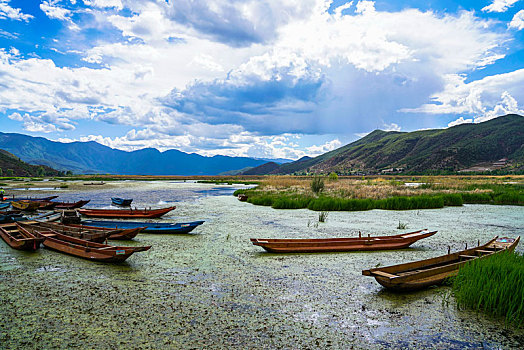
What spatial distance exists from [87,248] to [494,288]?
10541mm

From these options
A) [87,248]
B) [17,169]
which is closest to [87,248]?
[87,248]

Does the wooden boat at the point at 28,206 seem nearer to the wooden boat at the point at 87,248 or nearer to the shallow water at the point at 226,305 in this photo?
the shallow water at the point at 226,305

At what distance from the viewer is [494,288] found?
21.5 ft

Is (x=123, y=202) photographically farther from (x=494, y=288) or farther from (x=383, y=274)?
(x=494, y=288)

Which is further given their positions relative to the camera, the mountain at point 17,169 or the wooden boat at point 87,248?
the mountain at point 17,169

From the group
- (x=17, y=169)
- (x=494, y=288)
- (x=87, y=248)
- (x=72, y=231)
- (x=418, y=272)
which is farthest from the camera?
(x=17, y=169)

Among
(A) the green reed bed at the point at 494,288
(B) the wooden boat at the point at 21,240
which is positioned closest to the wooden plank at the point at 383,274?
(A) the green reed bed at the point at 494,288

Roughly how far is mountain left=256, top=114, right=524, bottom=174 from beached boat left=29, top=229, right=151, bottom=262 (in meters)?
118

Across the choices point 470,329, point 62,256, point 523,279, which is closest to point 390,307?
point 470,329

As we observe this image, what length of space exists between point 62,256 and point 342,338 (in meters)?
9.44

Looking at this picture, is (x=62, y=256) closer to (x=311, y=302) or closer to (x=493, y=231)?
(x=311, y=302)

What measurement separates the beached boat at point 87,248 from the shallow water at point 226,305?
0.27 meters

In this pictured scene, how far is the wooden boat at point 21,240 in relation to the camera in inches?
448

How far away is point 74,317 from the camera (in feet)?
20.8
